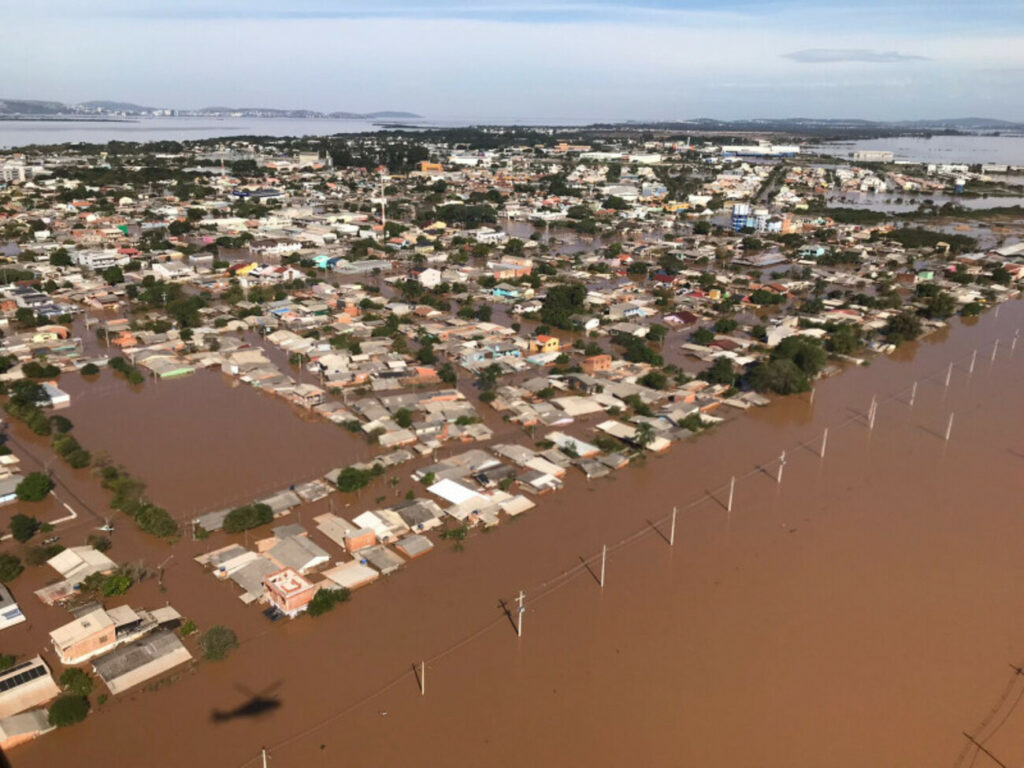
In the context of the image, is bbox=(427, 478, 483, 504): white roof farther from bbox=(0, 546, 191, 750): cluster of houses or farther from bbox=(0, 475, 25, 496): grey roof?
bbox=(0, 475, 25, 496): grey roof

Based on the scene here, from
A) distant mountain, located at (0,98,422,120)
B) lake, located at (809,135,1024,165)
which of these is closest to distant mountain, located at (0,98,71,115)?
distant mountain, located at (0,98,422,120)

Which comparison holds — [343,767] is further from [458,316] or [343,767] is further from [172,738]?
[458,316]

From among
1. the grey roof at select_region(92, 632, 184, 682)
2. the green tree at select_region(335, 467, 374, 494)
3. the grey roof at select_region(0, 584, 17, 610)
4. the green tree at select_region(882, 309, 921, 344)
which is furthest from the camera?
the green tree at select_region(882, 309, 921, 344)

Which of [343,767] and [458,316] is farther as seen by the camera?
[458,316]

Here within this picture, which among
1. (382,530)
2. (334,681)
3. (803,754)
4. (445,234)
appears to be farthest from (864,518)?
(445,234)

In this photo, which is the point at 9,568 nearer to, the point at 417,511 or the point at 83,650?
the point at 83,650
